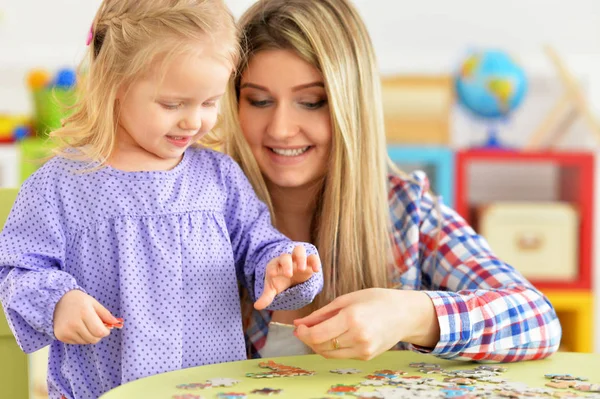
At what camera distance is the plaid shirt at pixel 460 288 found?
4.00ft

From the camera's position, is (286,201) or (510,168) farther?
(510,168)

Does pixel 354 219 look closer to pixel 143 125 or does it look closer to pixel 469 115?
pixel 143 125

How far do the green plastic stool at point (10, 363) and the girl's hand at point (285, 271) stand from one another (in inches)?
16.5

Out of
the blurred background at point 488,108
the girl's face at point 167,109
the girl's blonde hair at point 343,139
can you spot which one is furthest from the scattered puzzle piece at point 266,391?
the blurred background at point 488,108

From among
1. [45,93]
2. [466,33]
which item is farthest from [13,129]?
[466,33]

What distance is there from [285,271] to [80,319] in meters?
0.26

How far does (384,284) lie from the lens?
1534 mm

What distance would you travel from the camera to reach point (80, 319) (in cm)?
107

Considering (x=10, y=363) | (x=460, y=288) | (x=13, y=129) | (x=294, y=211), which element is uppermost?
(x=13, y=129)

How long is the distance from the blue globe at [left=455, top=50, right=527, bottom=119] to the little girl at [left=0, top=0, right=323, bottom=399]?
2076mm

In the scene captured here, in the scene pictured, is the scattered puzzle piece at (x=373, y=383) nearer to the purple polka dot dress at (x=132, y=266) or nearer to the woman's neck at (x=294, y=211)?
the purple polka dot dress at (x=132, y=266)

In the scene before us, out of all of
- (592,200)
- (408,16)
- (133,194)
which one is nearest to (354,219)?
(133,194)

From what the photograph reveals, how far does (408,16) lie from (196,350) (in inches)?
104

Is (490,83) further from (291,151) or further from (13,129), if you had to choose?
(291,151)
